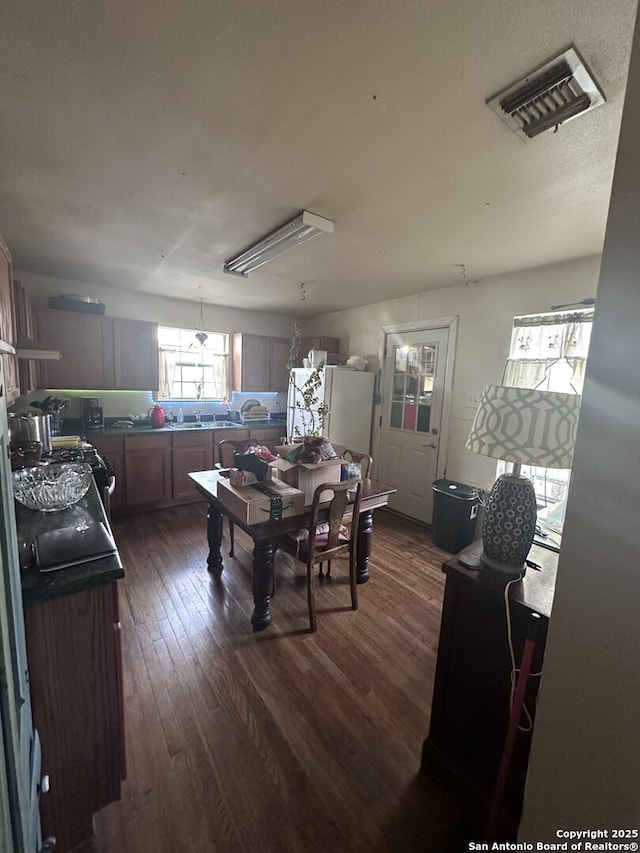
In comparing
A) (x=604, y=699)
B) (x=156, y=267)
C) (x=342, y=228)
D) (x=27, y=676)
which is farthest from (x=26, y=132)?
(x=604, y=699)

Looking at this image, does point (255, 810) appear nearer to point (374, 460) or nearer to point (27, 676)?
point (27, 676)

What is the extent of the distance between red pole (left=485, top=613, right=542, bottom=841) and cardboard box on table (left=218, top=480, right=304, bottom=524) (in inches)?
50.5

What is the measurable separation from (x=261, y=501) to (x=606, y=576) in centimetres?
154

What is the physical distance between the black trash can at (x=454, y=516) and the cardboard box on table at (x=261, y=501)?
1706 millimetres

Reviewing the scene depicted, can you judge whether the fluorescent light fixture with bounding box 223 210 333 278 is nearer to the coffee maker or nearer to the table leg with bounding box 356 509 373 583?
the table leg with bounding box 356 509 373 583

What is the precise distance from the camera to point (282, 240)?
2307mm

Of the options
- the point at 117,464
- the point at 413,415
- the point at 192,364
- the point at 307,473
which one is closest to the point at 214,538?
the point at 307,473

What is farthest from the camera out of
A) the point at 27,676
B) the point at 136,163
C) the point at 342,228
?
the point at 342,228

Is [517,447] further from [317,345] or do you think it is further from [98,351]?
[98,351]

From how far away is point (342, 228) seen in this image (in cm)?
222

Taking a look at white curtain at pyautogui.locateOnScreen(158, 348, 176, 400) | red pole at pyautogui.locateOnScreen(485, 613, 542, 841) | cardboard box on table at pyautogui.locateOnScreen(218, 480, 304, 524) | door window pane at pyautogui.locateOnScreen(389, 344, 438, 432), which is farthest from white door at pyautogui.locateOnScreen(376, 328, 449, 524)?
white curtain at pyautogui.locateOnScreen(158, 348, 176, 400)

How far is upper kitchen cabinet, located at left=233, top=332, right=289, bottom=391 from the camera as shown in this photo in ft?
15.6

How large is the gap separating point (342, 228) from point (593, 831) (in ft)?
8.75

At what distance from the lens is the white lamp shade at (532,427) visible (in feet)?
3.57
